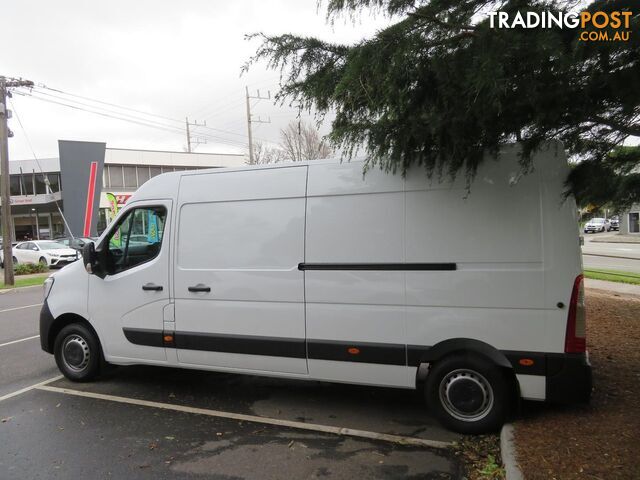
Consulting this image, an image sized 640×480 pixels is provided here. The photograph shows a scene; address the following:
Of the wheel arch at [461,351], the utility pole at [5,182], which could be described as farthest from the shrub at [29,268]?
the wheel arch at [461,351]

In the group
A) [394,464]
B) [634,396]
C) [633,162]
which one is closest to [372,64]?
[633,162]

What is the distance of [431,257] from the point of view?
406cm

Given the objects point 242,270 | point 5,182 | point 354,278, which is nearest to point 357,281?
point 354,278

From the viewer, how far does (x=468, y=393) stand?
13.2ft

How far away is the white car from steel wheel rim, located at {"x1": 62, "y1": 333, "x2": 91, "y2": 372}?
19921mm

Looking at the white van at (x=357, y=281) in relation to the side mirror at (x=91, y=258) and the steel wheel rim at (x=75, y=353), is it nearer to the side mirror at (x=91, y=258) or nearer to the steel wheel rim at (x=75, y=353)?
the side mirror at (x=91, y=258)

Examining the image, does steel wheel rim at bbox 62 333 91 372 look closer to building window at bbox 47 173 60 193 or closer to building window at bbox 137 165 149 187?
building window at bbox 137 165 149 187

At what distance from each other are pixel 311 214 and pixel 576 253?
7.24 feet

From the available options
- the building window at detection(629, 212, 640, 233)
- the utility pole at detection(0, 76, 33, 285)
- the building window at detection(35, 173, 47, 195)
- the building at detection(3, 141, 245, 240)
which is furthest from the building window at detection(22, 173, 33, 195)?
the building window at detection(629, 212, 640, 233)

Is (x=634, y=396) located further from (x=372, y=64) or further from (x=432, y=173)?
(x=372, y=64)

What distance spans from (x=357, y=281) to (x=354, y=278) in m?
0.04

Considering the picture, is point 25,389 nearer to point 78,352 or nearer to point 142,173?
point 78,352

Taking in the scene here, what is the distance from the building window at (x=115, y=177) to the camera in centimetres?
4141

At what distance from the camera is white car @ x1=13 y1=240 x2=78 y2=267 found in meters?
24.1
